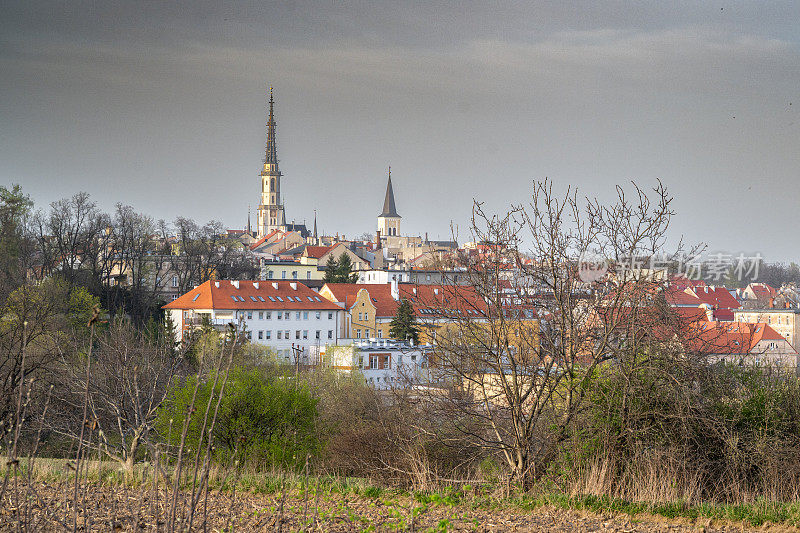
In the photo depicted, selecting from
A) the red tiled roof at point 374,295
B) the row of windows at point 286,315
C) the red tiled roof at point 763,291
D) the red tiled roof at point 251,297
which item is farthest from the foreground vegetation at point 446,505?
the red tiled roof at point 763,291

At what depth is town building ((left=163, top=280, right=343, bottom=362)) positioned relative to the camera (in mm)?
60844

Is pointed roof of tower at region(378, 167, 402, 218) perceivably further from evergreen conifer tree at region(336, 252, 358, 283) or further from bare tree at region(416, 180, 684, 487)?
bare tree at region(416, 180, 684, 487)

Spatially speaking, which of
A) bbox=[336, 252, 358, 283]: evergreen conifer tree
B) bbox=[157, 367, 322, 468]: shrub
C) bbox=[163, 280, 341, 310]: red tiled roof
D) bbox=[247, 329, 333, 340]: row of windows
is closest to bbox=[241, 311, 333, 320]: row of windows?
bbox=[163, 280, 341, 310]: red tiled roof

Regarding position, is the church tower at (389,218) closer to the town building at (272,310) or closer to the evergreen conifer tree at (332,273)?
the evergreen conifer tree at (332,273)

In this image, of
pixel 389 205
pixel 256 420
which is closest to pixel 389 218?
pixel 389 205

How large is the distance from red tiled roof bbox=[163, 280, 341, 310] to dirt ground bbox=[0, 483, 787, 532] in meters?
52.7

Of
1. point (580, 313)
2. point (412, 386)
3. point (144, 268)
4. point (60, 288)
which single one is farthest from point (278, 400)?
point (144, 268)

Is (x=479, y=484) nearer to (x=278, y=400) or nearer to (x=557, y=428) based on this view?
(x=557, y=428)

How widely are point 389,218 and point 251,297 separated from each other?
370 feet

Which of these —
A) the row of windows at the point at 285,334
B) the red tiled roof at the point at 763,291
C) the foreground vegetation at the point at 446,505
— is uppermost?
the red tiled roof at the point at 763,291

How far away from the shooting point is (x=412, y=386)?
37.0 feet

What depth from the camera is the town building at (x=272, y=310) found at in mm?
60844

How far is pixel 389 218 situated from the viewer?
176250 mm

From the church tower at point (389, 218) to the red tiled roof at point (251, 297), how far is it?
4198 inches
